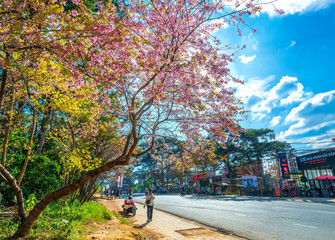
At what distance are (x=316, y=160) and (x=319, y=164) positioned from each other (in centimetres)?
61

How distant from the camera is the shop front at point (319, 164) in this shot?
2408 cm

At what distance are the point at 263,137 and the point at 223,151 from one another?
29.9 ft

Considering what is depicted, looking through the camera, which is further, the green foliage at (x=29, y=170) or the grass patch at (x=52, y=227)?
the green foliage at (x=29, y=170)

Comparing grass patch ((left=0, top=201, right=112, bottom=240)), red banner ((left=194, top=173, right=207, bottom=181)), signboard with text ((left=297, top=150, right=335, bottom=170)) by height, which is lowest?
grass patch ((left=0, top=201, right=112, bottom=240))

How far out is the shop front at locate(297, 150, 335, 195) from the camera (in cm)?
2408

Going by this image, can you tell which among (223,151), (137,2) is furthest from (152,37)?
(223,151)

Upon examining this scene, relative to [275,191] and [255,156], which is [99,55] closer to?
[275,191]

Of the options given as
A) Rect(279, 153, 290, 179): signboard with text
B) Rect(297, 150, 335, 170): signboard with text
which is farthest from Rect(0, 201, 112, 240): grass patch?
Rect(297, 150, 335, 170): signboard with text

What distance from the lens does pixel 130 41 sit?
210 inches

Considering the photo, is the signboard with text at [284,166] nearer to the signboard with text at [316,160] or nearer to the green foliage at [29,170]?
the signboard with text at [316,160]

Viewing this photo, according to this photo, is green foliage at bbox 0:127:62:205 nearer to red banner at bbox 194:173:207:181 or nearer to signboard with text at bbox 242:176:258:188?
signboard with text at bbox 242:176:258:188

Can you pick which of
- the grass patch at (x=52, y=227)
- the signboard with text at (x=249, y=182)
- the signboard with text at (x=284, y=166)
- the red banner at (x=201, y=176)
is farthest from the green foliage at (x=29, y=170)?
the red banner at (x=201, y=176)

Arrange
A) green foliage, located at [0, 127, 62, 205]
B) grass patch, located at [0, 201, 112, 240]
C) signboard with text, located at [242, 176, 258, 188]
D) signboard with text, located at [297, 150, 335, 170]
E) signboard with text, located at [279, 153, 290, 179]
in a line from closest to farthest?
grass patch, located at [0, 201, 112, 240], green foliage, located at [0, 127, 62, 205], signboard with text, located at [297, 150, 335, 170], signboard with text, located at [279, 153, 290, 179], signboard with text, located at [242, 176, 258, 188]

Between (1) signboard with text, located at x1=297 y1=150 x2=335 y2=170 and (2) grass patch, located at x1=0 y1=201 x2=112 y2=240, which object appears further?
(1) signboard with text, located at x1=297 y1=150 x2=335 y2=170
